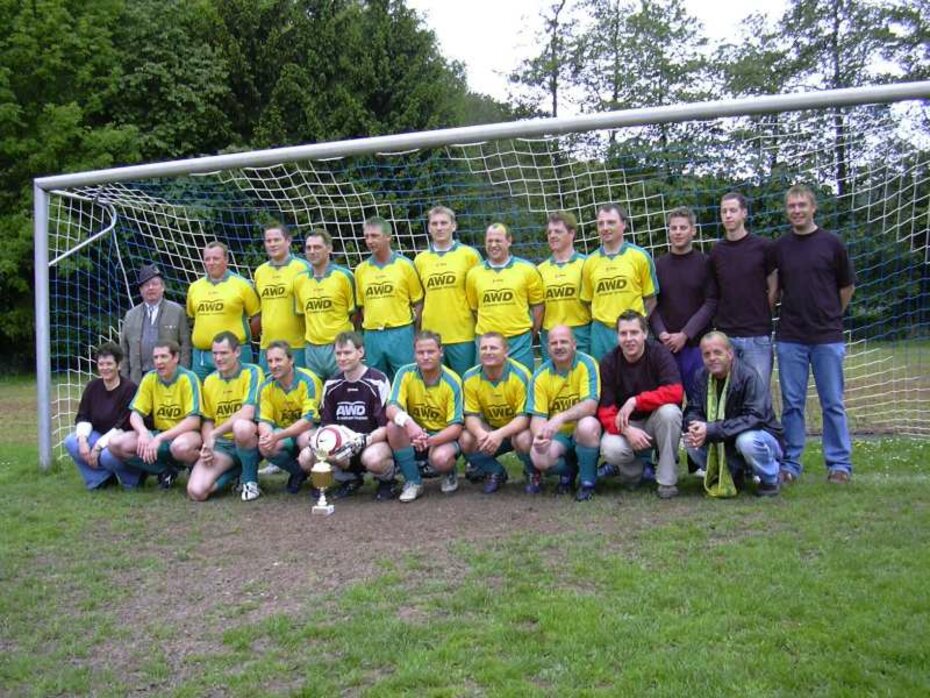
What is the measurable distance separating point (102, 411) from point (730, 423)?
470 centimetres

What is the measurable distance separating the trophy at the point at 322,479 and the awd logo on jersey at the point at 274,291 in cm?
157

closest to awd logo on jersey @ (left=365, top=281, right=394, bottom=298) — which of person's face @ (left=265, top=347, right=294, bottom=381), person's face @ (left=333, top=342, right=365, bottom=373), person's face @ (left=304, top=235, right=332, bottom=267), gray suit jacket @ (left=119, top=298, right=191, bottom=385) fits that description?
person's face @ (left=304, top=235, right=332, bottom=267)

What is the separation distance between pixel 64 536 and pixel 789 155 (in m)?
6.87

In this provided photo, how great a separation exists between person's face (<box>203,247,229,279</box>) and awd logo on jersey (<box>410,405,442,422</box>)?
2.14 meters

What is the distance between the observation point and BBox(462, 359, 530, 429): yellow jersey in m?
6.11

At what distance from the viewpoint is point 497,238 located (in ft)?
21.0

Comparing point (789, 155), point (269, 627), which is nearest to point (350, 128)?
point (789, 155)

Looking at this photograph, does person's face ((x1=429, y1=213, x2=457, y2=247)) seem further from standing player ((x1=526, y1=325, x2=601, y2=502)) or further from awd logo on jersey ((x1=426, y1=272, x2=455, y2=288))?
standing player ((x1=526, y1=325, x2=601, y2=502))

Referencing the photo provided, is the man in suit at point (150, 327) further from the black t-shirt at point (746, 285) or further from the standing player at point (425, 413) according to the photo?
the black t-shirt at point (746, 285)

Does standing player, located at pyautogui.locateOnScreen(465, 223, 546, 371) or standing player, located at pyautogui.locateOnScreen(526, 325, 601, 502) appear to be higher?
standing player, located at pyautogui.locateOnScreen(465, 223, 546, 371)

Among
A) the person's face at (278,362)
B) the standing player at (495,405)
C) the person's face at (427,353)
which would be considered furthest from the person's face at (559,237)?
the person's face at (278,362)

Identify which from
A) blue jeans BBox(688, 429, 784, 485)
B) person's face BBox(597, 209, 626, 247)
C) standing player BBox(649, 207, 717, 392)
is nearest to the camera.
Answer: blue jeans BBox(688, 429, 784, 485)

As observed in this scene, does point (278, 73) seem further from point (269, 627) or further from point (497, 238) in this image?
point (269, 627)

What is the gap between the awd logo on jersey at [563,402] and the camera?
5988 millimetres
